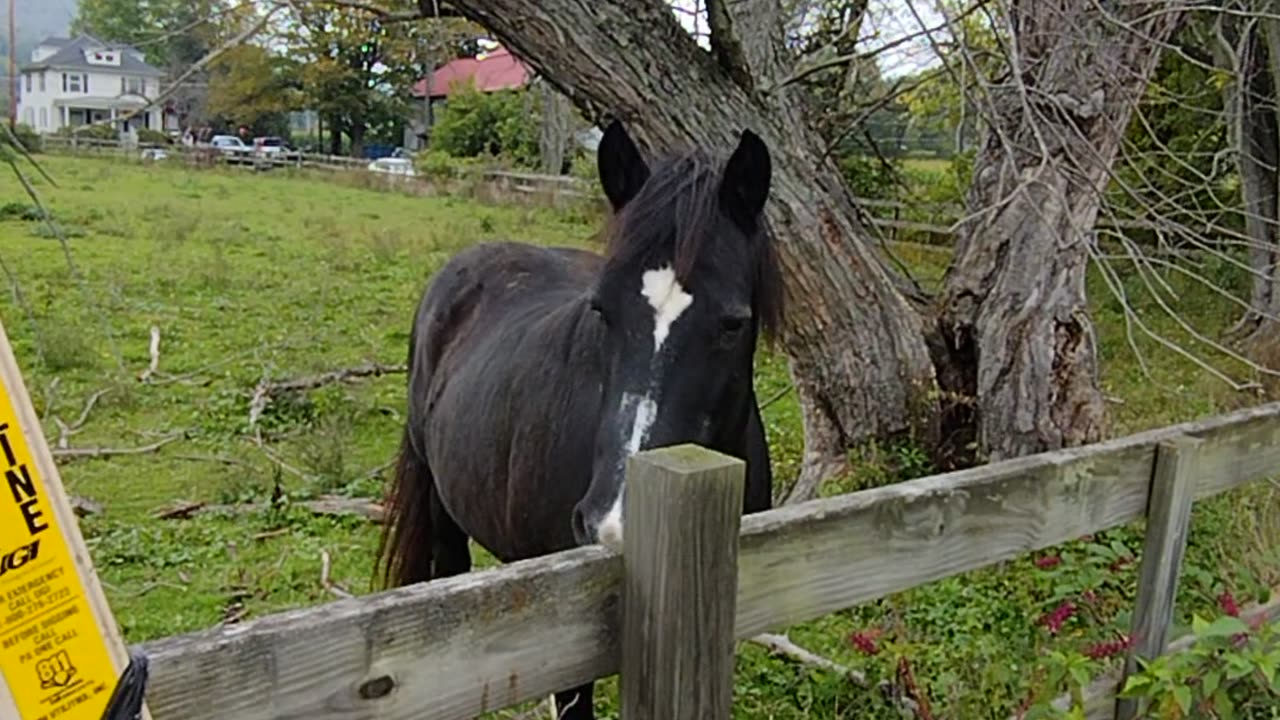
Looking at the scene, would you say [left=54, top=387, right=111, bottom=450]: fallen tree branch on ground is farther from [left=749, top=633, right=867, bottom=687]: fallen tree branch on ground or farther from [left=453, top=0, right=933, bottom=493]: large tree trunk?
[left=749, top=633, right=867, bottom=687]: fallen tree branch on ground

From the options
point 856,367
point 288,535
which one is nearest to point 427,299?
point 288,535

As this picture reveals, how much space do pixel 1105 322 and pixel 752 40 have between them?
7.30m

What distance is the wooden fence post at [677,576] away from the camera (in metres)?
1.40

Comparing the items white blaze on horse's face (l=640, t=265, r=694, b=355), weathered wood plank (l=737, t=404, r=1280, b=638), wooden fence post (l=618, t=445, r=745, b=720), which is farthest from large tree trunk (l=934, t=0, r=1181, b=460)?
wooden fence post (l=618, t=445, r=745, b=720)

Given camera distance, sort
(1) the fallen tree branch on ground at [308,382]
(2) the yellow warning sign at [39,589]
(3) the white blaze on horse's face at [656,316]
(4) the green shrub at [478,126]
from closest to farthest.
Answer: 1. (2) the yellow warning sign at [39,589]
2. (3) the white blaze on horse's face at [656,316]
3. (1) the fallen tree branch on ground at [308,382]
4. (4) the green shrub at [478,126]

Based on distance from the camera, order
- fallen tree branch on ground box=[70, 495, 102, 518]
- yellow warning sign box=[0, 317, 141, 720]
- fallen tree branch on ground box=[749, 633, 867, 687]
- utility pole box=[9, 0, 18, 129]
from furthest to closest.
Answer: fallen tree branch on ground box=[70, 495, 102, 518], fallen tree branch on ground box=[749, 633, 867, 687], utility pole box=[9, 0, 18, 129], yellow warning sign box=[0, 317, 141, 720]

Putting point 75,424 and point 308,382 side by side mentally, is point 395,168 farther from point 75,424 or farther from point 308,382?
point 75,424

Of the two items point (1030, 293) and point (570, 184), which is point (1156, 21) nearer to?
point (1030, 293)

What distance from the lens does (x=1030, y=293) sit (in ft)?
15.6

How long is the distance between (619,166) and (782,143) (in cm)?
191

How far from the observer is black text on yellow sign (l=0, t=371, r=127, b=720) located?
827mm

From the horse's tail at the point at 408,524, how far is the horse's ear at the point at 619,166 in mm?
1832

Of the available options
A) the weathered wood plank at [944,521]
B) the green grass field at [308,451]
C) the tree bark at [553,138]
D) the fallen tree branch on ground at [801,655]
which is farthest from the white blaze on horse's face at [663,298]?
the tree bark at [553,138]

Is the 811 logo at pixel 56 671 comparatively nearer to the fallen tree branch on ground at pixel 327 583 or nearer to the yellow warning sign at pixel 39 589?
the yellow warning sign at pixel 39 589
